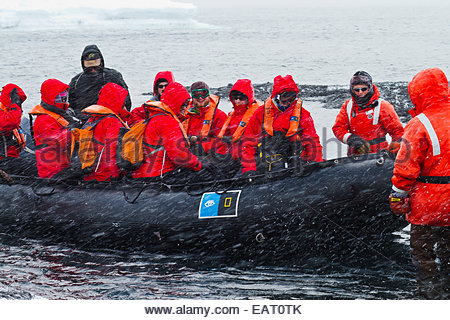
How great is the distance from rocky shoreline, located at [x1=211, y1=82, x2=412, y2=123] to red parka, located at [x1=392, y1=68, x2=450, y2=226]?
27.5 feet

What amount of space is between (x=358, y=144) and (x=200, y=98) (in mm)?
1983

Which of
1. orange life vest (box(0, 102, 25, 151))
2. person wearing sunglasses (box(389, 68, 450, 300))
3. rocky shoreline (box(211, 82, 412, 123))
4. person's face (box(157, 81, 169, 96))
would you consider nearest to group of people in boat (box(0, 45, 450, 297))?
person's face (box(157, 81, 169, 96))

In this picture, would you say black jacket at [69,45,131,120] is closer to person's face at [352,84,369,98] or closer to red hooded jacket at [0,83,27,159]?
red hooded jacket at [0,83,27,159]

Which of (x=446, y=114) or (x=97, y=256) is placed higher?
(x=446, y=114)

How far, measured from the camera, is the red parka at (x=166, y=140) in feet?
17.8

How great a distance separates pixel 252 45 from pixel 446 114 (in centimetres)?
3339

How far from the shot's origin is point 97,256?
5.86 meters

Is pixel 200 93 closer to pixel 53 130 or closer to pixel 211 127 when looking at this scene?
pixel 211 127

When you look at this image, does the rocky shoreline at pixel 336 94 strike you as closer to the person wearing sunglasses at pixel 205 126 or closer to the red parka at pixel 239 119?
the red parka at pixel 239 119

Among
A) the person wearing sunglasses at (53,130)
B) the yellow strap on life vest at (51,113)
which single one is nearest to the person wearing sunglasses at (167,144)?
the person wearing sunglasses at (53,130)

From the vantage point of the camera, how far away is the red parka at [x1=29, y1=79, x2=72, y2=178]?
20.3 feet

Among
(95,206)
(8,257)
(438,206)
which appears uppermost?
(438,206)

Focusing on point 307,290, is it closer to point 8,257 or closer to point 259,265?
point 259,265

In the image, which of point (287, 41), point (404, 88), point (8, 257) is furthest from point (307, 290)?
point (287, 41)
